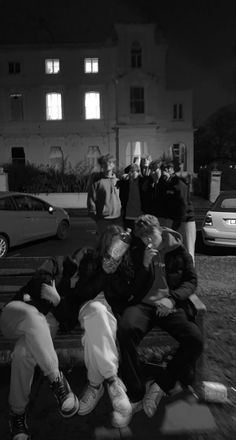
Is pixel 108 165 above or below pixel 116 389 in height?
above

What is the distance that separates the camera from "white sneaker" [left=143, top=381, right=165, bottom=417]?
3378mm

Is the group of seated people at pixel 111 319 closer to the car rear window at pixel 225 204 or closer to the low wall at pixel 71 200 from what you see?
the car rear window at pixel 225 204

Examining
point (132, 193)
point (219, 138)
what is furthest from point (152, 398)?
point (219, 138)

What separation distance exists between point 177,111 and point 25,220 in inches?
967

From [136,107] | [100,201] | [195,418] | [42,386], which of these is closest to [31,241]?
[100,201]

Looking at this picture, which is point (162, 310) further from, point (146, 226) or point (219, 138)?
point (219, 138)

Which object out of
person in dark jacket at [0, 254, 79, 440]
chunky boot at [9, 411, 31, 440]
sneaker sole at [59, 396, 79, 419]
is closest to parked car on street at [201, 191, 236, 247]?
person in dark jacket at [0, 254, 79, 440]

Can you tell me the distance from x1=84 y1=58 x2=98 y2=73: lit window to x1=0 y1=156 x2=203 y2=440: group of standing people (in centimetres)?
3063

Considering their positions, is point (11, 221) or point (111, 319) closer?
point (111, 319)

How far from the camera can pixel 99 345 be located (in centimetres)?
334

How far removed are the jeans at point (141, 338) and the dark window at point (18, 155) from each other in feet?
104

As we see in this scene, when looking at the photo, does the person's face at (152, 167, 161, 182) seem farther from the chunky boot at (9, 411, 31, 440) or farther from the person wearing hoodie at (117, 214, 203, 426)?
the chunky boot at (9, 411, 31, 440)

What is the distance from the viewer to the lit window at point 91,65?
32688 mm

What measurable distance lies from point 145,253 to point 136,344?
0.68 m
